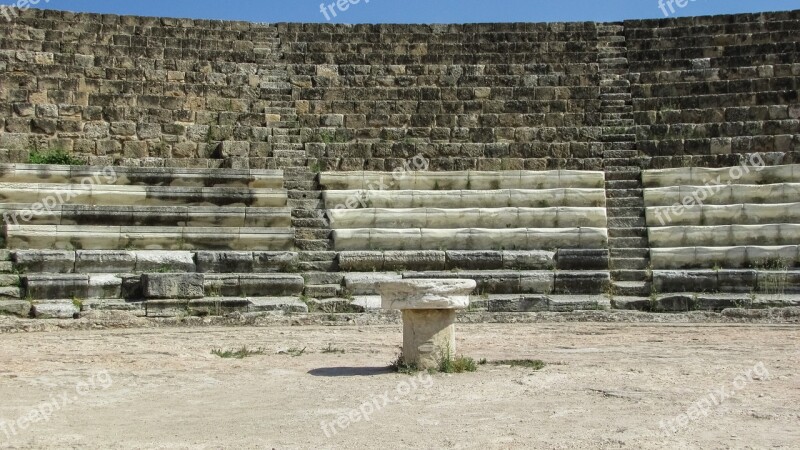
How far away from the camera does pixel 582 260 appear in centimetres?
1395

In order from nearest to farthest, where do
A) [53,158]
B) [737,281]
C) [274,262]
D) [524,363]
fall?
[524,363] < [737,281] < [274,262] < [53,158]

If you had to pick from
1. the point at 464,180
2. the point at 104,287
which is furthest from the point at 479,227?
the point at 104,287

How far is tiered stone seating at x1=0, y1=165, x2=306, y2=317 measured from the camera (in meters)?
12.5

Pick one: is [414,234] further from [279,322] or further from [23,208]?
[23,208]

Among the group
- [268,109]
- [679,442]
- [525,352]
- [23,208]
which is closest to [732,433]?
[679,442]

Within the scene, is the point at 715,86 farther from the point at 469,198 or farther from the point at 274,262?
the point at 274,262

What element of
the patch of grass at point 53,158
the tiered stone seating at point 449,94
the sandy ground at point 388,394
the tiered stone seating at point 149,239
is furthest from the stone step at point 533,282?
the patch of grass at point 53,158

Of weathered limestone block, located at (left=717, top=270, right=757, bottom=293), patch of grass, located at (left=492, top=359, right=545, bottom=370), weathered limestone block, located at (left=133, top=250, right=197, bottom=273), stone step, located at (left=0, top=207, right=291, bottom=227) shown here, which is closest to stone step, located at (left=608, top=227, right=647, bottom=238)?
weathered limestone block, located at (left=717, top=270, right=757, bottom=293)

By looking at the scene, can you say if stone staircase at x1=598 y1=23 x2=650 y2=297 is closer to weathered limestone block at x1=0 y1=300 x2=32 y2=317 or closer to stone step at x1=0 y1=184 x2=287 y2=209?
stone step at x1=0 y1=184 x2=287 y2=209

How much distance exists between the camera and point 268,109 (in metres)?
17.0

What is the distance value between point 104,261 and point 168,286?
47.4 inches

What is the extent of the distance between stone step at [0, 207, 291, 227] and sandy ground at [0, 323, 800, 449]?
3.28 m

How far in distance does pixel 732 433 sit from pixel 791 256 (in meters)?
8.36

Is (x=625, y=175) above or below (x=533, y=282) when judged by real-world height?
above
